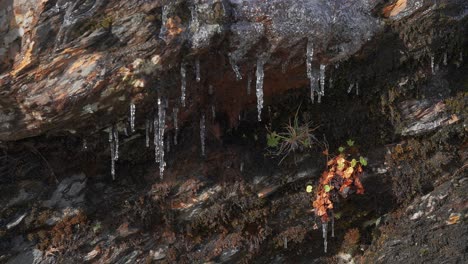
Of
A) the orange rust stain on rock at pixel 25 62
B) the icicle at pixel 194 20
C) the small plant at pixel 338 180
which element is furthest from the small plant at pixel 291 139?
the orange rust stain on rock at pixel 25 62

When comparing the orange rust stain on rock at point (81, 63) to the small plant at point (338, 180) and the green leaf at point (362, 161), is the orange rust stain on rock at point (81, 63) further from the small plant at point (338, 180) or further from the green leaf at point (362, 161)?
the green leaf at point (362, 161)

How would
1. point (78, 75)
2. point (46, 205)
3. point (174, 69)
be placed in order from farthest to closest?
1. point (46, 205)
2. point (174, 69)
3. point (78, 75)

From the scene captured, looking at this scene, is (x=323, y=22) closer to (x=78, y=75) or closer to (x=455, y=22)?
(x=455, y=22)

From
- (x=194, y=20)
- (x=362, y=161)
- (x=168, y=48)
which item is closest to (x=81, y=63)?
(x=168, y=48)

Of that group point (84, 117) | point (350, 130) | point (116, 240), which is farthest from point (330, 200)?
point (84, 117)

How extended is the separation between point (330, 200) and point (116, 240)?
8.24ft

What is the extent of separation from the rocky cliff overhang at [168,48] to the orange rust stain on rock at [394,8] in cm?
1

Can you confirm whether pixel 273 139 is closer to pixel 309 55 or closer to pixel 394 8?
pixel 309 55

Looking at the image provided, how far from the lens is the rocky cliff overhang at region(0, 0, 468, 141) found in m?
4.12

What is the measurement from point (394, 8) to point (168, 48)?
2.48 metres

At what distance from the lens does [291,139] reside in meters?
5.70

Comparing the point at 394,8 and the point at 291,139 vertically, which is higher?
the point at 394,8

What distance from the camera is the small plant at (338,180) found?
19.0 feet

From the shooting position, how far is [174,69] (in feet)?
15.0
